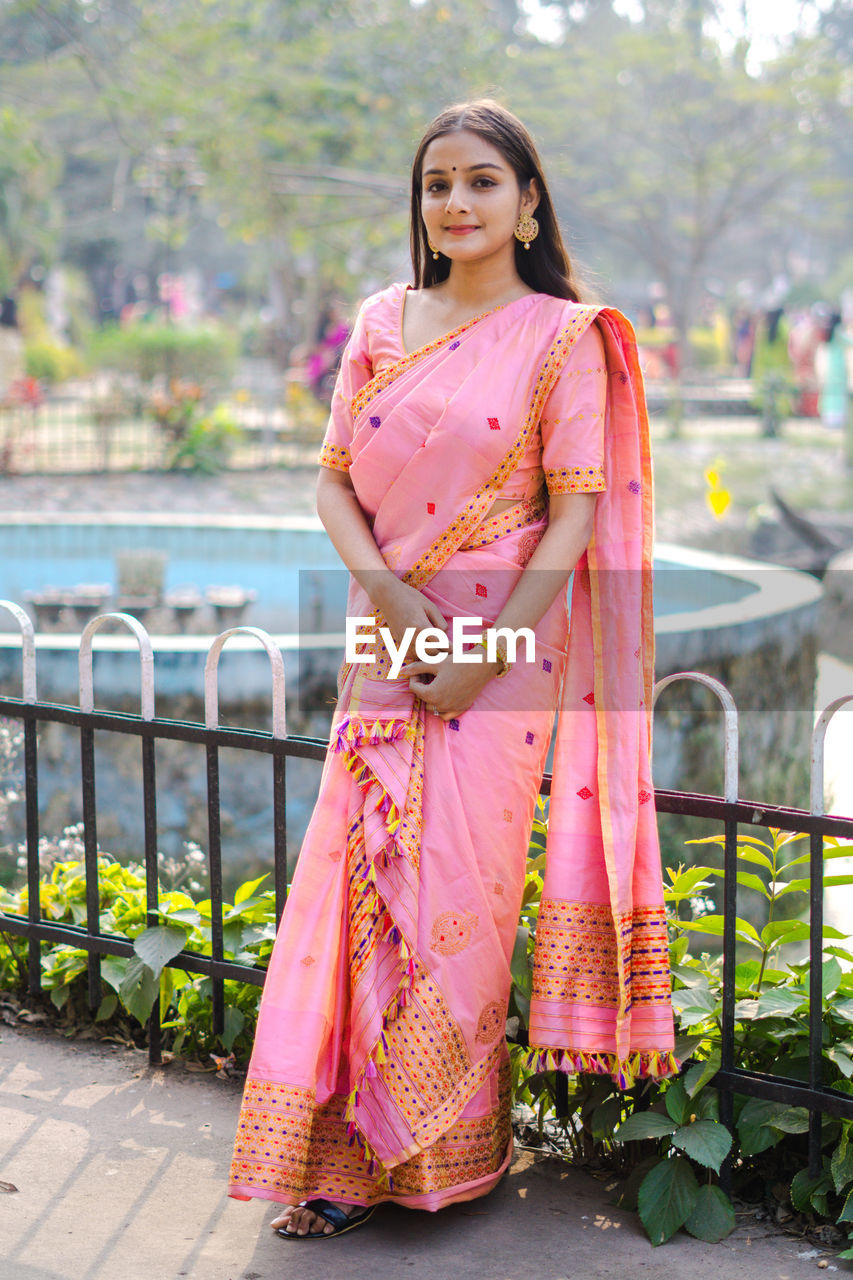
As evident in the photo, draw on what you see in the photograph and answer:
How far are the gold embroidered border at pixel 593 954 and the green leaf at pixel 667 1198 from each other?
29cm

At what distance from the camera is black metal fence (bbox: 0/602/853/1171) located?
7.26 feet

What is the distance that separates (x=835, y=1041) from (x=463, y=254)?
139cm

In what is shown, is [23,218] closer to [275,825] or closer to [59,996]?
[59,996]

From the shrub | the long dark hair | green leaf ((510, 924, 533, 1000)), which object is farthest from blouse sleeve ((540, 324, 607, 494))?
the shrub

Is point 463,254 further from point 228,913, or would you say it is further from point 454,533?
point 228,913

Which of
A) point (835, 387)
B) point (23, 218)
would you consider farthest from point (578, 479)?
point (23, 218)

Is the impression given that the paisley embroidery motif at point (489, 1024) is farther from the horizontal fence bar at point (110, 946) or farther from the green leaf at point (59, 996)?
the green leaf at point (59, 996)

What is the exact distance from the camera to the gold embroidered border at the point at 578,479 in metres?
2.15

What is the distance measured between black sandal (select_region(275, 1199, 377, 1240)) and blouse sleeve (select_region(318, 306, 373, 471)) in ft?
3.87

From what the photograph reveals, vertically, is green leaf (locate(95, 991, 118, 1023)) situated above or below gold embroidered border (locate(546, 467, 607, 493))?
below

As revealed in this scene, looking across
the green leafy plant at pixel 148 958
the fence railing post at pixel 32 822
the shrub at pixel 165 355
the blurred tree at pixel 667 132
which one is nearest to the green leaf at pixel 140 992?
the green leafy plant at pixel 148 958

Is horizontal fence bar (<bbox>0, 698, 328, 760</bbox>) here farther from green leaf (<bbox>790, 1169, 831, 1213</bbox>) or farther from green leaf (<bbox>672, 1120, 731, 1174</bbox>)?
green leaf (<bbox>790, 1169, 831, 1213</bbox>)

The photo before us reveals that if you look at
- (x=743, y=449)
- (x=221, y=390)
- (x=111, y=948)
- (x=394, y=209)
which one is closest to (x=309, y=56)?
(x=394, y=209)

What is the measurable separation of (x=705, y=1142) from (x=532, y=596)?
0.90 m
